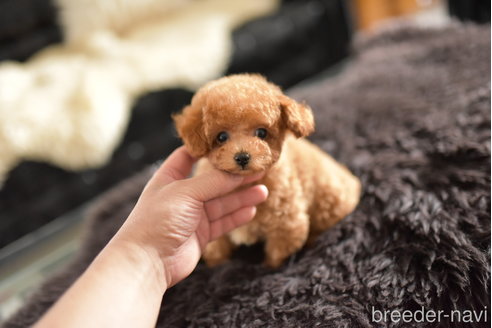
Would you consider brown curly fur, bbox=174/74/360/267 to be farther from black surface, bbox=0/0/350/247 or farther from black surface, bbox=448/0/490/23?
black surface, bbox=448/0/490/23

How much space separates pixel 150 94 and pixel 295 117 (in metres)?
1.14

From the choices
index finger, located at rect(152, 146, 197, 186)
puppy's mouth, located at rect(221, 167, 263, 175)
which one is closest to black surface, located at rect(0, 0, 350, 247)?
index finger, located at rect(152, 146, 197, 186)

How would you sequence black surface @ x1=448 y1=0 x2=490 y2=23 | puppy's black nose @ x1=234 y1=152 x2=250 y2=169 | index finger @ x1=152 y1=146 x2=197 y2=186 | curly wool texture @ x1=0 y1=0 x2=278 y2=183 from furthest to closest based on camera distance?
black surface @ x1=448 y1=0 x2=490 y2=23
curly wool texture @ x1=0 y1=0 x2=278 y2=183
index finger @ x1=152 y1=146 x2=197 y2=186
puppy's black nose @ x1=234 y1=152 x2=250 y2=169

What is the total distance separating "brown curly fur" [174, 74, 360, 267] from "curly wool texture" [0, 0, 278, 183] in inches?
32.3

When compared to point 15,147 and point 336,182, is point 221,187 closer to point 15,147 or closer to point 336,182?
point 336,182

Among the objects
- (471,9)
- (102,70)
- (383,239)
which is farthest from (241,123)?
(471,9)

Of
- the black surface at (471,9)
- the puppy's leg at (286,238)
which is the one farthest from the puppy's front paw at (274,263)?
the black surface at (471,9)

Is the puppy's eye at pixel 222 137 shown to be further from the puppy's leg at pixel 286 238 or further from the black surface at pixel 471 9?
the black surface at pixel 471 9

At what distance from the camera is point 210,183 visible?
806 millimetres

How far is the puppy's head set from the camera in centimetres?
75

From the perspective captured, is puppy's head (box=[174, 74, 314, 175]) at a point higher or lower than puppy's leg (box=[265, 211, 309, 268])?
higher

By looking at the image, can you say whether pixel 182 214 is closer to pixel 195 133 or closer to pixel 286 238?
pixel 195 133

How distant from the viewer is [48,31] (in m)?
2.13

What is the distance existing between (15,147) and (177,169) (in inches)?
34.5
